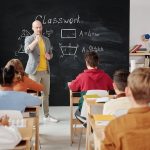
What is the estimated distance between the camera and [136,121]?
189 cm

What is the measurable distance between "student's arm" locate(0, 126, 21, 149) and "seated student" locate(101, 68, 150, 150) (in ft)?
2.54

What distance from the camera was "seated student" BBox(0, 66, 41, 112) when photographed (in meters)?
3.39

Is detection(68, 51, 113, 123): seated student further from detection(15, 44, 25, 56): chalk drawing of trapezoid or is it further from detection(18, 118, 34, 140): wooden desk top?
detection(15, 44, 25, 56): chalk drawing of trapezoid

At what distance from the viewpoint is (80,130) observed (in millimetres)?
4805

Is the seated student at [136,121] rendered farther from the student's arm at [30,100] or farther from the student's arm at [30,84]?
the student's arm at [30,84]

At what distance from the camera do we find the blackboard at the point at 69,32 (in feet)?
22.0

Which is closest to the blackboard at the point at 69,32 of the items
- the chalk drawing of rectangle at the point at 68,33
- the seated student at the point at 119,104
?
the chalk drawing of rectangle at the point at 68,33

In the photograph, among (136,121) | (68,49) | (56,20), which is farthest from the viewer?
(68,49)

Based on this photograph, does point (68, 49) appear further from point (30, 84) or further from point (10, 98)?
point (10, 98)

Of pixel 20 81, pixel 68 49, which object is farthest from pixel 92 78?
pixel 68 49

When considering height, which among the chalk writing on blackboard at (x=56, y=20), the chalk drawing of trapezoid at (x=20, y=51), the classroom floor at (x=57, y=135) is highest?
the chalk writing on blackboard at (x=56, y=20)

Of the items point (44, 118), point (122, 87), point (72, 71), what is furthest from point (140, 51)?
point (122, 87)

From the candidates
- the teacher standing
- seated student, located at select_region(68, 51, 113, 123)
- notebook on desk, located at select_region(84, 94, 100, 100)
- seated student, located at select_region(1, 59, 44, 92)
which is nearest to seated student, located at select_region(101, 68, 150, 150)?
notebook on desk, located at select_region(84, 94, 100, 100)

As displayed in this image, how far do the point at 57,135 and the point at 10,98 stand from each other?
170 cm
